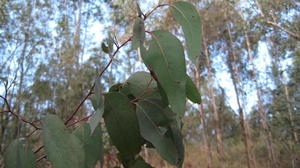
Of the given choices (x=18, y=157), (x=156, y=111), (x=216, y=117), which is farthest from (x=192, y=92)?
(x=216, y=117)

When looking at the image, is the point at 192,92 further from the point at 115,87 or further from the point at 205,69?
the point at 205,69

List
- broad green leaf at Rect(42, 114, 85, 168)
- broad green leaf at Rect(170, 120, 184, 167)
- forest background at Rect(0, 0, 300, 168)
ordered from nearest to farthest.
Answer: broad green leaf at Rect(42, 114, 85, 168), broad green leaf at Rect(170, 120, 184, 167), forest background at Rect(0, 0, 300, 168)

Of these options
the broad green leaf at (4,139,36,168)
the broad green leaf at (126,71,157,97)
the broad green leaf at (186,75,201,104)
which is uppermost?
the broad green leaf at (126,71,157,97)

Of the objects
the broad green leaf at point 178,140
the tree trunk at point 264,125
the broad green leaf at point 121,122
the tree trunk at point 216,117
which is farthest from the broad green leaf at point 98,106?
the tree trunk at point 216,117

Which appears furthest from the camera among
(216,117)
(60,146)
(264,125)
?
(216,117)

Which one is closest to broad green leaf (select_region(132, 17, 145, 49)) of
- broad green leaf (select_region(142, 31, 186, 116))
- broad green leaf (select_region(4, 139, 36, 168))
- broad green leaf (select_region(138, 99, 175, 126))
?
broad green leaf (select_region(142, 31, 186, 116))

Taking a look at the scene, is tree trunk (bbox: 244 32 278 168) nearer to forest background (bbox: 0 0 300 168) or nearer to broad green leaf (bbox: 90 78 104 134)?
forest background (bbox: 0 0 300 168)

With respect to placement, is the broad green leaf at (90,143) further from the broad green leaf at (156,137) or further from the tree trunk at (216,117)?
the tree trunk at (216,117)
